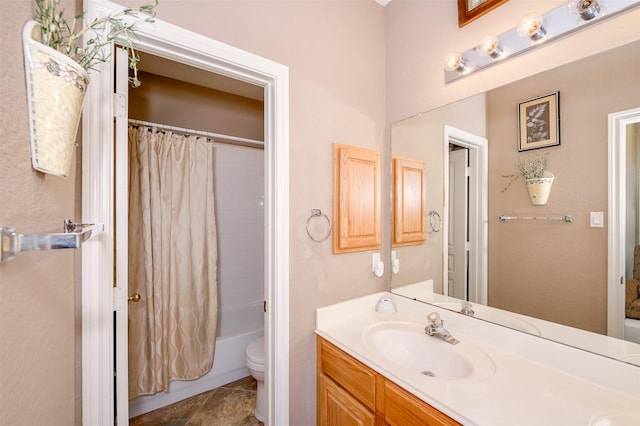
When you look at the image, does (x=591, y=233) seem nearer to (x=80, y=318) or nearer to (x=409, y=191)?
(x=409, y=191)

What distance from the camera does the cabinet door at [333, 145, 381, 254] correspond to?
4.89ft

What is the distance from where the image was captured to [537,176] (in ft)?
3.56

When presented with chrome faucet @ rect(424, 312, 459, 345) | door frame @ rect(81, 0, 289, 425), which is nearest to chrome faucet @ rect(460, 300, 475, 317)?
chrome faucet @ rect(424, 312, 459, 345)

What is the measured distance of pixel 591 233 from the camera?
0.96 m

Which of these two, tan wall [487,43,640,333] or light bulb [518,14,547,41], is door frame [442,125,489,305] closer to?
tan wall [487,43,640,333]

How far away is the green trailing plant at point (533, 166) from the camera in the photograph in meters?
1.06

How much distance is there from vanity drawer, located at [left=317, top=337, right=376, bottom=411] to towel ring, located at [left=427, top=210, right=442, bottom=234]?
0.83m

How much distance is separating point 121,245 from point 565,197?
1712mm

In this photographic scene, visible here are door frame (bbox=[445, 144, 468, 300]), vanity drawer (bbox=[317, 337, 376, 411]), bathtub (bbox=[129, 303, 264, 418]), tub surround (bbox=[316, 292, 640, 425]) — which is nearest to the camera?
tub surround (bbox=[316, 292, 640, 425])

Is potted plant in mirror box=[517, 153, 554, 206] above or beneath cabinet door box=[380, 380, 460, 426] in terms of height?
above

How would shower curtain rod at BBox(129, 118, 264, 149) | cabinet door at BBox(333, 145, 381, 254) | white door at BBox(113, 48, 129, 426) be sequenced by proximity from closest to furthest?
1. white door at BBox(113, 48, 129, 426)
2. cabinet door at BBox(333, 145, 381, 254)
3. shower curtain rod at BBox(129, 118, 264, 149)

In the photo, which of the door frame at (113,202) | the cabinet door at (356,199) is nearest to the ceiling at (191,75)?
the door frame at (113,202)

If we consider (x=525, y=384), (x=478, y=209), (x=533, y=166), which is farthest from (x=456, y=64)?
(x=525, y=384)

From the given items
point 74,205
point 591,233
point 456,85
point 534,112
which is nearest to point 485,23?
point 456,85
